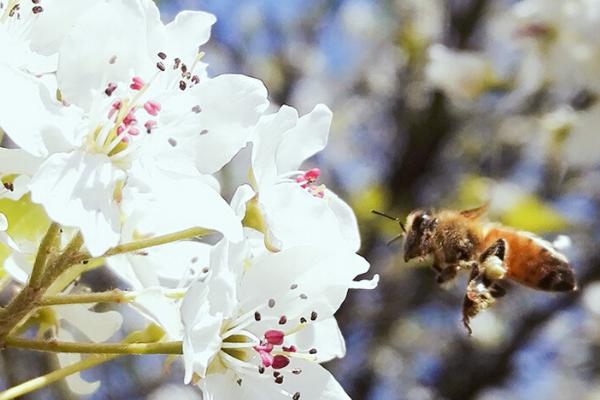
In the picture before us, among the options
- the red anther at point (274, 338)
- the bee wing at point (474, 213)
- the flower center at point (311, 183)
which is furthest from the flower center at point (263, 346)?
the bee wing at point (474, 213)

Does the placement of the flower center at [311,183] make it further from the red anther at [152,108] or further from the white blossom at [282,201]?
the red anther at [152,108]

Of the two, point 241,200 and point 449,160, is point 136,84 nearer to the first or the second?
point 241,200

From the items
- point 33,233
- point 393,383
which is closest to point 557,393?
point 393,383

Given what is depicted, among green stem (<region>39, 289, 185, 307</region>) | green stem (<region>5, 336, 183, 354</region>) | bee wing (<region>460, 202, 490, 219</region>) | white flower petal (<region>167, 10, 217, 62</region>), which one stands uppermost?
white flower petal (<region>167, 10, 217, 62</region>)

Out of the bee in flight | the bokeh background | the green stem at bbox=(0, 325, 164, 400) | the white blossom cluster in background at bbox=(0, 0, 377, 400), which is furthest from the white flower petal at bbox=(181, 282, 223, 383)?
the bokeh background

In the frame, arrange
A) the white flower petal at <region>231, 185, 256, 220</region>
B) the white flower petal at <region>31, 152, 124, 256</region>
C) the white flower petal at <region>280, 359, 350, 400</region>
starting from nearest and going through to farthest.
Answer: the white flower petal at <region>31, 152, 124, 256</region> → the white flower petal at <region>231, 185, 256, 220</region> → the white flower petal at <region>280, 359, 350, 400</region>

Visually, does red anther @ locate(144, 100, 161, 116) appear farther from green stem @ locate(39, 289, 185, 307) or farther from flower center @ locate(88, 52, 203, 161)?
green stem @ locate(39, 289, 185, 307)

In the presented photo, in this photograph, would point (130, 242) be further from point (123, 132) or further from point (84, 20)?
point (84, 20)
